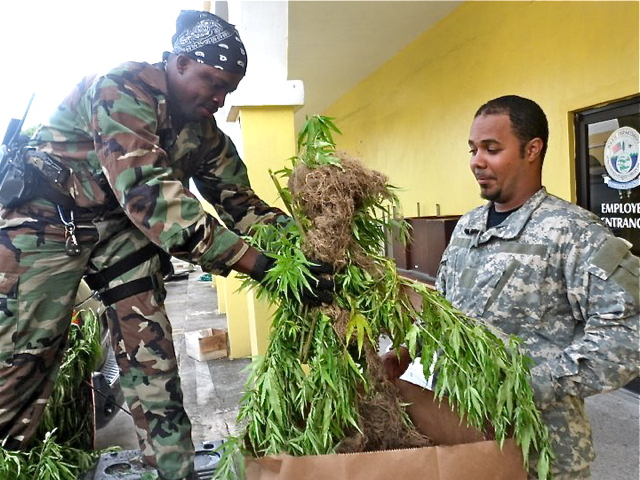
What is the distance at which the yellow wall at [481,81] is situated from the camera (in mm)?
3812

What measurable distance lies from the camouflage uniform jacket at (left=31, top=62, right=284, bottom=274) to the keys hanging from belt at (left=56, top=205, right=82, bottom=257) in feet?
0.21

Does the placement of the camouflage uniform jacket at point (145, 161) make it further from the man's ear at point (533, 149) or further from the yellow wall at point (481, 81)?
the yellow wall at point (481, 81)

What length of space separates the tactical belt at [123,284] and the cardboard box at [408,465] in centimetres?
104

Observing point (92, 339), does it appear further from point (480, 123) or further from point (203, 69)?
point (480, 123)

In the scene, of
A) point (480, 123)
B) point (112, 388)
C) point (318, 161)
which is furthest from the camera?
point (112, 388)

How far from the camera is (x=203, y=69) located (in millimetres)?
1731

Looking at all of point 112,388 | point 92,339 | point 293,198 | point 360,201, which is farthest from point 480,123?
point 112,388

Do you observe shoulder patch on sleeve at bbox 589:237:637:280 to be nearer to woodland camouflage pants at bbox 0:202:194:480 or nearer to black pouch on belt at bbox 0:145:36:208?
woodland camouflage pants at bbox 0:202:194:480

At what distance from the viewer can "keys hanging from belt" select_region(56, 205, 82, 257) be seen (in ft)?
5.86

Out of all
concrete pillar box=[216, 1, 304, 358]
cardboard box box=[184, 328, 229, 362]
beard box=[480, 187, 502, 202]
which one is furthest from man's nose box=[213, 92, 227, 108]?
cardboard box box=[184, 328, 229, 362]

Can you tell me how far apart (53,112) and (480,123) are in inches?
60.2

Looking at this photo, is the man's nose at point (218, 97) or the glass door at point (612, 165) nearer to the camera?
the man's nose at point (218, 97)

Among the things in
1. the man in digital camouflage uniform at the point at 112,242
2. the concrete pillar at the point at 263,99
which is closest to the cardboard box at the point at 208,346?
the concrete pillar at the point at 263,99

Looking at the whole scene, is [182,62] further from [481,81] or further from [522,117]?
[481,81]
